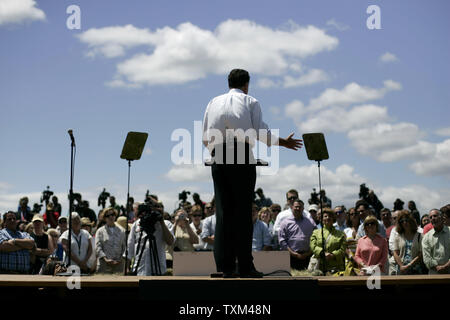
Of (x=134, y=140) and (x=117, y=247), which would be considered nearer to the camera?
(x=134, y=140)

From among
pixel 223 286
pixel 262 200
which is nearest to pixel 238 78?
pixel 223 286

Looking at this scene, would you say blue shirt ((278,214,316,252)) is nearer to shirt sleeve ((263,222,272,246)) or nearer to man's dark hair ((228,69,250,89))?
shirt sleeve ((263,222,272,246))

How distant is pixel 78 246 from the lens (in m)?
8.22

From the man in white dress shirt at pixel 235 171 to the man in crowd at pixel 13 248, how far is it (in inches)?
159

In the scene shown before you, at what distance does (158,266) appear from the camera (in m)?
6.68

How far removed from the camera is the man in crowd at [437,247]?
6.67 m

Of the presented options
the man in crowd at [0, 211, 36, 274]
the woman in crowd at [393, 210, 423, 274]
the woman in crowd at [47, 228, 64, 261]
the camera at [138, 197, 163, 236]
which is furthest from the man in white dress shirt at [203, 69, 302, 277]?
the woman in crowd at [47, 228, 64, 261]

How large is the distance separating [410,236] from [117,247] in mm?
4741

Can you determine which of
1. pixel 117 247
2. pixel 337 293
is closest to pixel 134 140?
pixel 117 247

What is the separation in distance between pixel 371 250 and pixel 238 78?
12.7ft

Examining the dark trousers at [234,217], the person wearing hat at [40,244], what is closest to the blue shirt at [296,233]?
the person wearing hat at [40,244]

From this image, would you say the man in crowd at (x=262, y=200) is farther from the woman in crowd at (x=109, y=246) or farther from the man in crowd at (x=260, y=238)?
the woman in crowd at (x=109, y=246)
